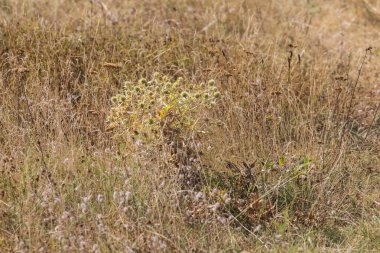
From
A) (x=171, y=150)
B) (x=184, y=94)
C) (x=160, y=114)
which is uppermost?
(x=184, y=94)

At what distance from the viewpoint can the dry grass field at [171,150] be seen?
A: 12.2ft

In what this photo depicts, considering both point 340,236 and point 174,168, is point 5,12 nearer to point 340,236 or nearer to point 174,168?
point 174,168

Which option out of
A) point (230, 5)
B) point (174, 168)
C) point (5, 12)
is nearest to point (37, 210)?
point (174, 168)

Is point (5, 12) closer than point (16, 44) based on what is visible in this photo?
No

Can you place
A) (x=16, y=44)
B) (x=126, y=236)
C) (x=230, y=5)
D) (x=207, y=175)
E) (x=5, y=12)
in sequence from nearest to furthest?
(x=126, y=236), (x=207, y=175), (x=16, y=44), (x=5, y=12), (x=230, y=5)

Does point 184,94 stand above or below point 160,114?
above

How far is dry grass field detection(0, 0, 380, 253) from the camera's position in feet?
12.2

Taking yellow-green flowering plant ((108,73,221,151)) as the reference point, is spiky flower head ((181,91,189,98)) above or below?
above

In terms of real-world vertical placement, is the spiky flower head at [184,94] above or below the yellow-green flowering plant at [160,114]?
above

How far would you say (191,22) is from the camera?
291 inches

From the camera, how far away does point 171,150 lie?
4.31 meters

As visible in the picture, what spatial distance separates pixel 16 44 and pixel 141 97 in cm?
191

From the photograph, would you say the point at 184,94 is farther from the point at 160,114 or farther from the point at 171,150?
the point at 171,150

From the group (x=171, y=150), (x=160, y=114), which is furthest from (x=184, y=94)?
(x=171, y=150)
